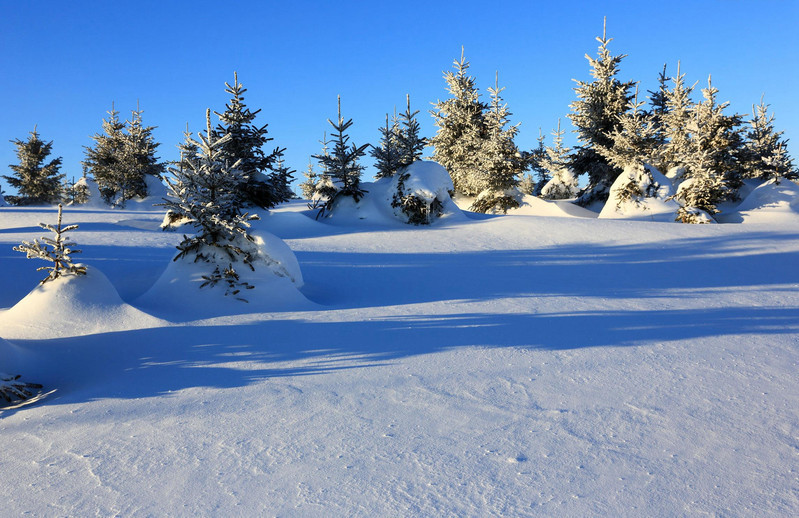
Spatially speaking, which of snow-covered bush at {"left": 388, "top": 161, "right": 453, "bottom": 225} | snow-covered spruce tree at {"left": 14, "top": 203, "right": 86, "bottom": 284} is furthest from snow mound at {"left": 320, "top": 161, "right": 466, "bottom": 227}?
snow-covered spruce tree at {"left": 14, "top": 203, "right": 86, "bottom": 284}

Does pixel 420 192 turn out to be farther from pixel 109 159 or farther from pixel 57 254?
pixel 109 159

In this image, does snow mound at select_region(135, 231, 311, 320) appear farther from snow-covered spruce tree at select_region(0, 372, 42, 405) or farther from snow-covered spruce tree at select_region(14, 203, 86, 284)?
snow-covered spruce tree at select_region(0, 372, 42, 405)

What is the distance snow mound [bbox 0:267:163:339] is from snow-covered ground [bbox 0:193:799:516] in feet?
0.08

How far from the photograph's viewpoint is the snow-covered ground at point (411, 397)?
9.08ft

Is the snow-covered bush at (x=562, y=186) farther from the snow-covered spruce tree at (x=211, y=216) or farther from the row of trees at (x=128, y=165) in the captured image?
the snow-covered spruce tree at (x=211, y=216)

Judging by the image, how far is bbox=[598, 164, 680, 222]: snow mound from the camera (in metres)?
17.7

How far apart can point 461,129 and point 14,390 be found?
71.5 ft

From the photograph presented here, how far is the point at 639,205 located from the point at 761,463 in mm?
16498

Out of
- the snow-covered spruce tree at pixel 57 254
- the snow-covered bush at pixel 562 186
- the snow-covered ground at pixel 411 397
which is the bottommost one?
the snow-covered ground at pixel 411 397

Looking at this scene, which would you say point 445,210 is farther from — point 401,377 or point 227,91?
point 401,377

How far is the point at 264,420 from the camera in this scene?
3.68 meters

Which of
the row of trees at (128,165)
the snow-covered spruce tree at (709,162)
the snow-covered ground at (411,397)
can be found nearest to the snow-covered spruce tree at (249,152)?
the row of trees at (128,165)

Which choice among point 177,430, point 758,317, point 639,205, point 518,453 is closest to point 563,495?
Answer: point 518,453

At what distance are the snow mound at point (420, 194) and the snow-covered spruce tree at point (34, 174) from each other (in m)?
22.5
